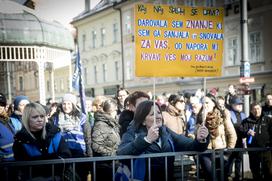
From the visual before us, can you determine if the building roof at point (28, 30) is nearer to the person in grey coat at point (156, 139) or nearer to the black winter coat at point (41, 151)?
the black winter coat at point (41, 151)

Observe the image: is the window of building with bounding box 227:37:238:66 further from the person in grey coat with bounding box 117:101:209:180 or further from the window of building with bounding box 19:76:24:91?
the person in grey coat with bounding box 117:101:209:180

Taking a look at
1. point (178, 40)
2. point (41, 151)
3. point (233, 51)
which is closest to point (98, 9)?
point (233, 51)

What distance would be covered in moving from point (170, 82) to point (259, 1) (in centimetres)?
963

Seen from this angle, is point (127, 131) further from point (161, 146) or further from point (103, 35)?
point (103, 35)

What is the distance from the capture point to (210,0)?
25391 mm

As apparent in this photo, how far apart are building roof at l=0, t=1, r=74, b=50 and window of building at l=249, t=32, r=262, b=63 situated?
14.1 metres

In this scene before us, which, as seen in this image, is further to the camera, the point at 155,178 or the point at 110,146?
the point at 110,146

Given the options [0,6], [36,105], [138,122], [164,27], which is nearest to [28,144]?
[36,105]

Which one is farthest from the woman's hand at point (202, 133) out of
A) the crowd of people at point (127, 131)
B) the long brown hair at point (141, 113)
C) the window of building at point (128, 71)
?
the window of building at point (128, 71)

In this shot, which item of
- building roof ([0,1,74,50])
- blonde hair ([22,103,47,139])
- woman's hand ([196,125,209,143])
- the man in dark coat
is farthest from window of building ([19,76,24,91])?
woman's hand ([196,125,209,143])

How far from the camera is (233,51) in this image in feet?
79.6

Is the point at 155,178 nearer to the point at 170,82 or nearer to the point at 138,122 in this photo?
the point at 138,122

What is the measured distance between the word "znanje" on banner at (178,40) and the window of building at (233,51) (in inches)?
817

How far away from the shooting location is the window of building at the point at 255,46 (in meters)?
22.2
